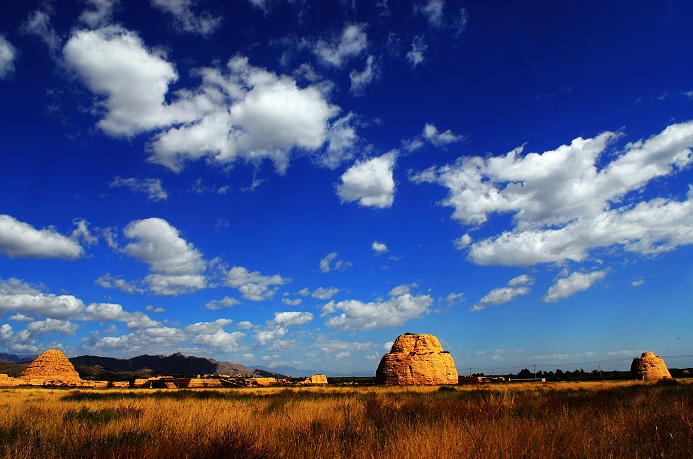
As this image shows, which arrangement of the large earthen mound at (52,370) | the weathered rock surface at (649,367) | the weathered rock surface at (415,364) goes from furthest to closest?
the large earthen mound at (52,370), the weathered rock surface at (649,367), the weathered rock surface at (415,364)

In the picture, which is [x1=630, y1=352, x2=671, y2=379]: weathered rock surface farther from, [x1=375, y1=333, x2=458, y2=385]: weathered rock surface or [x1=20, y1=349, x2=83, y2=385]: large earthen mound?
[x1=20, y1=349, x2=83, y2=385]: large earthen mound

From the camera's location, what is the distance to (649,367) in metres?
46.5

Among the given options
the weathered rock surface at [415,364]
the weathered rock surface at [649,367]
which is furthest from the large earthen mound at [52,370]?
the weathered rock surface at [649,367]

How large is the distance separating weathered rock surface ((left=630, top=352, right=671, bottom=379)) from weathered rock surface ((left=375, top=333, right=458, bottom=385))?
20906mm

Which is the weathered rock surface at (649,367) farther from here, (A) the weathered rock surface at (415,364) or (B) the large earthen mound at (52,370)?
(B) the large earthen mound at (52,370)

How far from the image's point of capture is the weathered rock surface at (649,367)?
45.8 meters

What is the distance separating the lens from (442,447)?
15.3 feet

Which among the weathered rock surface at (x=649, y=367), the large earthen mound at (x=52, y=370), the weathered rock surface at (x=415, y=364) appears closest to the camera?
the weathered rock surface at (x=415, y=364)

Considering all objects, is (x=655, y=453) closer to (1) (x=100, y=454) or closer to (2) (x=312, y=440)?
(2) (x=312, y=440)

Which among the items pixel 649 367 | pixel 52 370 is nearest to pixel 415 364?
pixel 649 367

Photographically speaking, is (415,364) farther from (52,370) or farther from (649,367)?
(52,370)

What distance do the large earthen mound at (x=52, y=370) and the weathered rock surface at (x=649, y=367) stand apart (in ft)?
228

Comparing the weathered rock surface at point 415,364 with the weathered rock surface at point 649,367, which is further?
the weathered rock surface at point 649,367

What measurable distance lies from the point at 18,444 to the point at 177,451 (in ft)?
7.33
